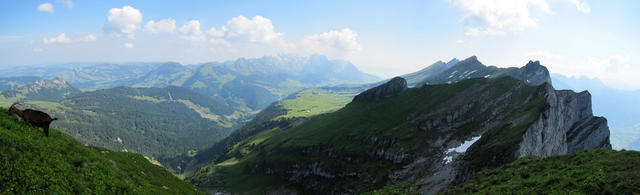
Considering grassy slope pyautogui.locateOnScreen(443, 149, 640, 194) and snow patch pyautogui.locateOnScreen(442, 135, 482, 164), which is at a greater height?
grassy slope pyautogui.locateOnScreen(443, 149, 640, 194)

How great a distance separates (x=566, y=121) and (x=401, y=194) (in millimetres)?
102239

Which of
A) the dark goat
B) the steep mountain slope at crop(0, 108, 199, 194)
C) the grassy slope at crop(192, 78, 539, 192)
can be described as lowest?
the grassy slope at crop(192, 78, 539, 192)

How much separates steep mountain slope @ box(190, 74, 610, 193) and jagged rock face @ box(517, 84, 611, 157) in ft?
1.42

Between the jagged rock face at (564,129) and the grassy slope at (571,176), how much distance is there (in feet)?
79.4

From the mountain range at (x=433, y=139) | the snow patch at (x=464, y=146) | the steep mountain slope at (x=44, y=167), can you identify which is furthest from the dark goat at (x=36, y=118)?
the snow patch at (x=464, y=146)

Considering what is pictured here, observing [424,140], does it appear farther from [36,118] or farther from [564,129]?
[36,118]

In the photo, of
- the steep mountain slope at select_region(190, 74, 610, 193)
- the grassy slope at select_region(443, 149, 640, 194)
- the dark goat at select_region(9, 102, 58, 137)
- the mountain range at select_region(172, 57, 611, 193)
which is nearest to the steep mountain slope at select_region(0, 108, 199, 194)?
the dark goat at select_region(9, 102, 58, 137)

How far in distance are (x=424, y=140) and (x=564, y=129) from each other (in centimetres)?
4840

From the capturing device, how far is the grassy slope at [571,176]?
25.2 meters

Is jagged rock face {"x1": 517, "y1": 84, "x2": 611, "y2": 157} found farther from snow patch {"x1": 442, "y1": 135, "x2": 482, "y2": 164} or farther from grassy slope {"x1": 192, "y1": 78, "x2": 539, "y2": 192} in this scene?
snow patch {"x1": 442, "y1": 135, "x2": 482, "y2": 164}

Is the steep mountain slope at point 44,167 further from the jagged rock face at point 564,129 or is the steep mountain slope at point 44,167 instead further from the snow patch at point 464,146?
the snow patch at point 464,146

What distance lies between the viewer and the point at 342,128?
18700 cm

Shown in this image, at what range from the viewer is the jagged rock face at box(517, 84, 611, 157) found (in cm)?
7225

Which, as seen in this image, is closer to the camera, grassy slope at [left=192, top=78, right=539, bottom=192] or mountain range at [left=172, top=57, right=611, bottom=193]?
mountain range at [left=172, top=57, right=611, bottom=193]
